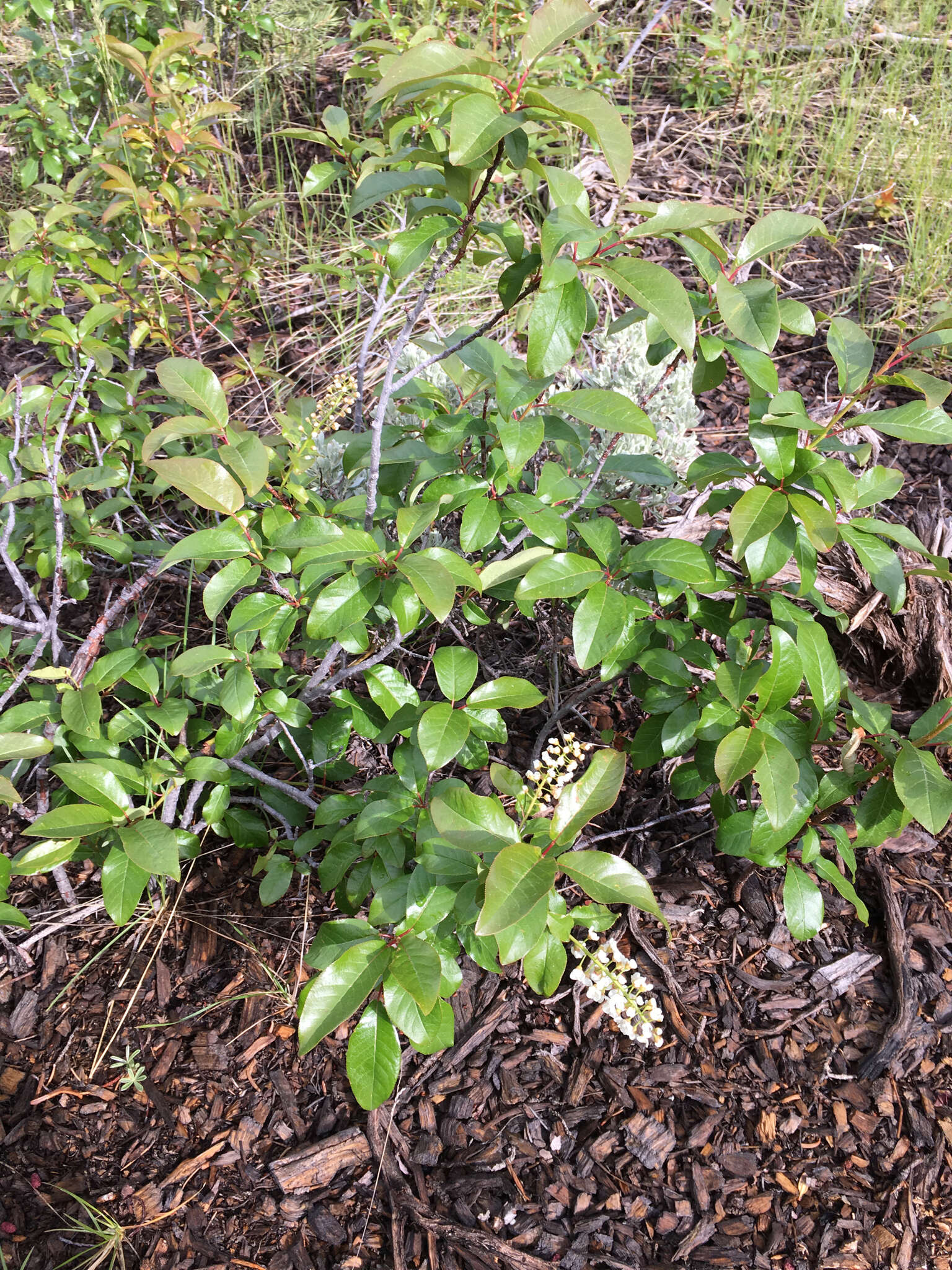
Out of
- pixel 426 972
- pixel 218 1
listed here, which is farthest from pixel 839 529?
pixel 218 1

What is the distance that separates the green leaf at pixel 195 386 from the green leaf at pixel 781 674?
937 millimetres

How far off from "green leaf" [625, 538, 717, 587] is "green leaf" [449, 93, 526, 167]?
63 centimetres

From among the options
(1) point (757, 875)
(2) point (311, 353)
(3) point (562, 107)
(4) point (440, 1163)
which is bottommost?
(4) point (440, 1163)

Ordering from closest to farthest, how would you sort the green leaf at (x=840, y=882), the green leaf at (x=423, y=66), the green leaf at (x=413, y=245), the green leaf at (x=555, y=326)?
1. the green leaf at (x=423, y=66)
2. the green leaf at (x=555, y=326)
3. the green leaf at (x=413, y=245)
4. the green leaf at (x=840, y=882)

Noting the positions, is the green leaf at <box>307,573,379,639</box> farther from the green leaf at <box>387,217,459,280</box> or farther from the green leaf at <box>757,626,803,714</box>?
the green leaf at <box>757,626,803,714</box>

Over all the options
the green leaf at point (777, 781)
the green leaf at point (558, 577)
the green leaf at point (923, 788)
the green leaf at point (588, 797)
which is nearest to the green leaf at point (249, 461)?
the green leaf at point (558, 577)

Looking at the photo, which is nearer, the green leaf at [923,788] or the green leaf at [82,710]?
the green leaf at [923,788]

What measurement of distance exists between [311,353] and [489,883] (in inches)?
102

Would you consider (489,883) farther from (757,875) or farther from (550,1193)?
(757,875)

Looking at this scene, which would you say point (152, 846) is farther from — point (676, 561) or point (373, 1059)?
point (676, 561)

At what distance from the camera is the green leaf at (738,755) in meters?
1.24

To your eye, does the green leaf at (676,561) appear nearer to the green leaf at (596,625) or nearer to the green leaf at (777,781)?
the green leaf at (596,625)

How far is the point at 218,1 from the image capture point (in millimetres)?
3504

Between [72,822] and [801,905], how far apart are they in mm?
1187
